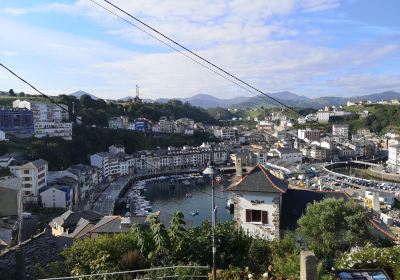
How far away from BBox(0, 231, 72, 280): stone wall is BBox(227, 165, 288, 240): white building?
11.0 feet

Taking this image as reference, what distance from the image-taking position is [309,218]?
717 centimetres

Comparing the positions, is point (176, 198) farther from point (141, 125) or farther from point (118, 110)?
point (118, 110)

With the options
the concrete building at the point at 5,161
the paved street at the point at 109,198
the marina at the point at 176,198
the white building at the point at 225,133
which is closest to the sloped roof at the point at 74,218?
the marina at the point at 176,198

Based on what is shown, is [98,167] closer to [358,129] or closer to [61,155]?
[61,155]

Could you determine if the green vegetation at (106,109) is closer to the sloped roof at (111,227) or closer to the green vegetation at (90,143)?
the green vegetation at (90,143)

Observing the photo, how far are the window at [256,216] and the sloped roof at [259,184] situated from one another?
17.1 inches

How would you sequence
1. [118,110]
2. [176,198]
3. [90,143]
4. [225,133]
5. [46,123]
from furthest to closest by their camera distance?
[225,133] → [118,110] → [90,143] → [46,123] → [176,198]

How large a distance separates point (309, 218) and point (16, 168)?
2515 centimetres

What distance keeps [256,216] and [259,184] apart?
24.6 inches

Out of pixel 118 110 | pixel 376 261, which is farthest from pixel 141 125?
pixel 376 261

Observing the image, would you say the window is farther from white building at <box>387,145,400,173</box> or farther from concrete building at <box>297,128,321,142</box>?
concrete building at <box>297,128,321,142</box>

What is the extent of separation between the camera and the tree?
7098 millimetres

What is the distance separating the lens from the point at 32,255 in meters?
5.44

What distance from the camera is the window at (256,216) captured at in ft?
25.5
